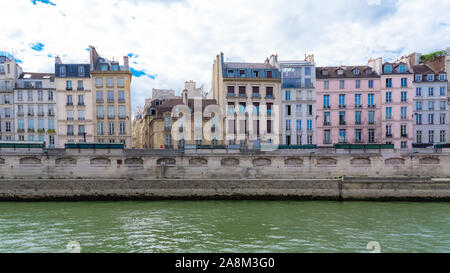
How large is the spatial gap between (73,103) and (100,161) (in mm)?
13803

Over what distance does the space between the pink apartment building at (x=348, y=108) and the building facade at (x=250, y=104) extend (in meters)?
5.56

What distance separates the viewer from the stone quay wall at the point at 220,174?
783 inches

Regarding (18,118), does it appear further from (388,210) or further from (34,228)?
(388,210)

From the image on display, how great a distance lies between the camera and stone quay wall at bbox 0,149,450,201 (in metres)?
19.9

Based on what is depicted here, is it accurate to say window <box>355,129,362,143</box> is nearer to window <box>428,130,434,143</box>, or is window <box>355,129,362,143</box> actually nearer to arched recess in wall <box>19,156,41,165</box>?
window <box>428,130,434,143</box>

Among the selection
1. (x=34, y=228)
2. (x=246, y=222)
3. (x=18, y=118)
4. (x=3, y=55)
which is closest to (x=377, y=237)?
(x=246, y=222)

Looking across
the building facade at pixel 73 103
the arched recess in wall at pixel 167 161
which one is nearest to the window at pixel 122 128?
the building facade at pixel 73 103

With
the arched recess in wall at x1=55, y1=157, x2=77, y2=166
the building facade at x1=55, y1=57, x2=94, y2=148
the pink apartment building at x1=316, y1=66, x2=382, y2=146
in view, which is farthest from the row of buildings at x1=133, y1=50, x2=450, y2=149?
the arched recess in wall at x1=55, y1=157, x2=77, y2=166

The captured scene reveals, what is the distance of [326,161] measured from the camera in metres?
23.7

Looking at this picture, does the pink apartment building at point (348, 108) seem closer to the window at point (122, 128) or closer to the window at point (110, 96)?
the window at point (122, 128)

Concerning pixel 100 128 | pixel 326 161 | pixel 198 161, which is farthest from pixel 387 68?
Result: pixel 100 128
